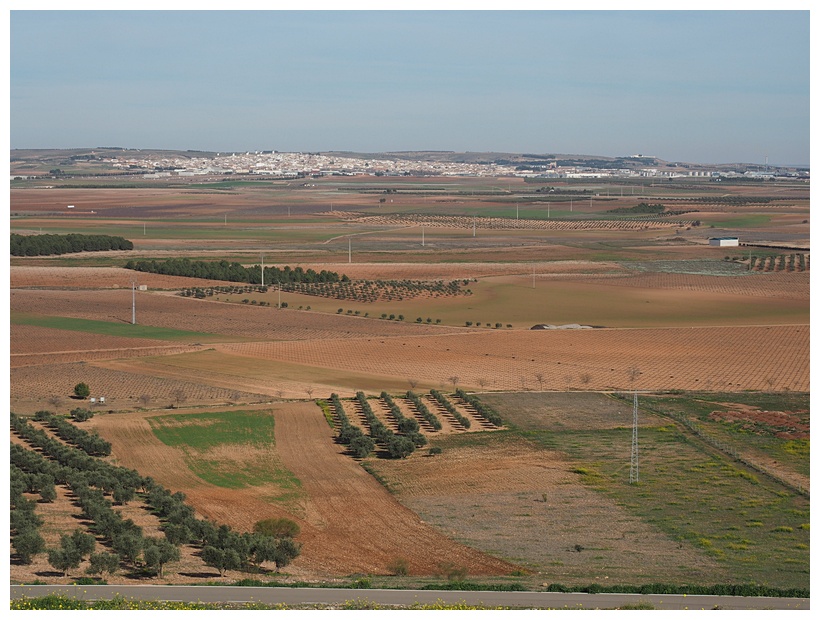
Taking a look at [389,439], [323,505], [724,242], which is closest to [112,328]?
[389,439]

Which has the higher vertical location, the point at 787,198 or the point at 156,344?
the point at 787,198

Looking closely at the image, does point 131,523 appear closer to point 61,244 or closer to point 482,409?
point 482,409

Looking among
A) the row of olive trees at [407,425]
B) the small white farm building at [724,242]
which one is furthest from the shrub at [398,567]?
the small white farm building at [724,242]

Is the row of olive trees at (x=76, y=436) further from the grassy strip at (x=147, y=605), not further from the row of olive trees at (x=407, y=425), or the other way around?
the grassy strip at (x=147, y=605)

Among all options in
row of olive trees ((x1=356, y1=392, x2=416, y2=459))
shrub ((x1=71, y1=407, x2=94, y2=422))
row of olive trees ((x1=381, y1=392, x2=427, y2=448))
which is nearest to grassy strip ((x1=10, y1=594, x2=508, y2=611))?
row of olive trees ((x1=356, y1=392, x2=416, y2=459))

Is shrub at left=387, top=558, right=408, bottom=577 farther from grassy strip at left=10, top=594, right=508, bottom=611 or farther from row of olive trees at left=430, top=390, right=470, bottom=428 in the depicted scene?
row of olive trees at left=430, top=390, right=470, bottom=428
